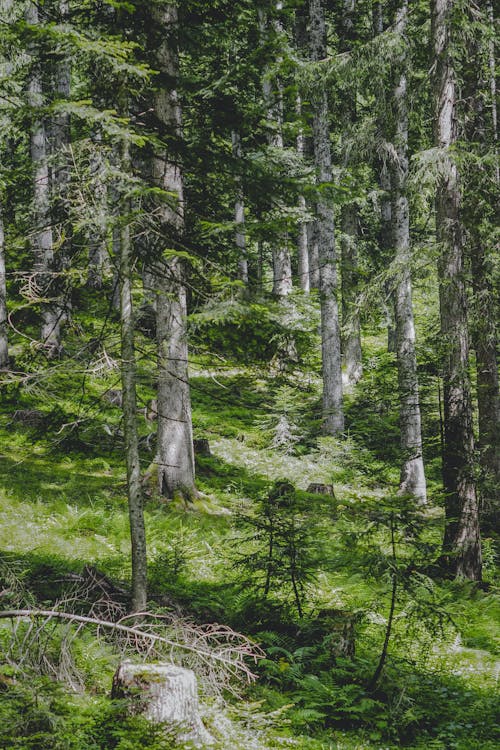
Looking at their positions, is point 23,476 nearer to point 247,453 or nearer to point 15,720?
point 247,453

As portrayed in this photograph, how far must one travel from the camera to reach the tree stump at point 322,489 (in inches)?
502

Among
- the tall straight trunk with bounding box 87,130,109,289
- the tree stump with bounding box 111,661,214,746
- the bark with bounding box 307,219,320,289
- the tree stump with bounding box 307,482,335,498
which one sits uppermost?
the bark with bounding box 307,219,320,289

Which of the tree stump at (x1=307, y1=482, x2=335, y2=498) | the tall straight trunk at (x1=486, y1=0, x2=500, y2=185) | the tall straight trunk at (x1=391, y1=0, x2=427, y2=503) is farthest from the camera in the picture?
the tree stump at (x1=307, y1=482, x2=335, y2=498)

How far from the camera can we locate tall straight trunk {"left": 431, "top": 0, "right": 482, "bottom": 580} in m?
8.24

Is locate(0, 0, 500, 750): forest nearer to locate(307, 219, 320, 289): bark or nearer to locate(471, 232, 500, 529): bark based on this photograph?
locate(471, 232, 500, 529): bark

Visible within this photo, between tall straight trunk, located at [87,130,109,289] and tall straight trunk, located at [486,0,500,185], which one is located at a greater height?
tall straight trunk, located at [486,0,500,185]

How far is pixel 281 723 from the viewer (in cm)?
470

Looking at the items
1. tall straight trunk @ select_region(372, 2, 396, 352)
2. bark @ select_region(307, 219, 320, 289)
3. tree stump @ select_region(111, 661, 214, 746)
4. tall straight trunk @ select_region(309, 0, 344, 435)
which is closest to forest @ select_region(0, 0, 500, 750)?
tree stump @ select_region(111, 661, 214, 746)

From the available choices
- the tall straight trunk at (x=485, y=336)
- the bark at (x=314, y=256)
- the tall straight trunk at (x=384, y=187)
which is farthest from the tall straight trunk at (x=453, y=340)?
the bark at (x=314, y=256)

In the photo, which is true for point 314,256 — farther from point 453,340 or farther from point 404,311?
point 453,340

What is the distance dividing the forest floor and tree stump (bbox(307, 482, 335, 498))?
1.34ft

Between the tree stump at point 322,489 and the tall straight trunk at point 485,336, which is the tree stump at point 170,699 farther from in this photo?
the tree stump at point 322,489

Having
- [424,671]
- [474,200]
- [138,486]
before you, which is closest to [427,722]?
[424,671]

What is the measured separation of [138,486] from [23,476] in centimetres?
591
